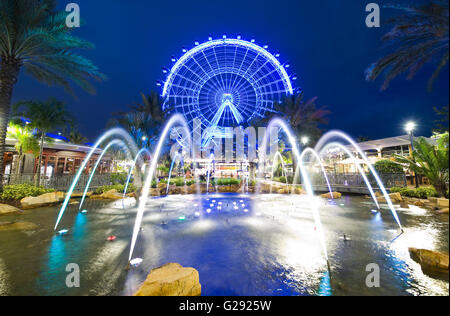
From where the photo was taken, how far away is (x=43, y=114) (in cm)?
1528

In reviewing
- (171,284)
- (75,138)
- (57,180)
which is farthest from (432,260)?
(75,138)

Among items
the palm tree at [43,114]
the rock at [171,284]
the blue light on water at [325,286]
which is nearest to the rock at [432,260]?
the blue light on water at [325,286]

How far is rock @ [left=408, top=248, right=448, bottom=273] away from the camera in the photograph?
11.6 feet

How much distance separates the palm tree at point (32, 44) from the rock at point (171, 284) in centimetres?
1191

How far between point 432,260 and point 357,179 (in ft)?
50.3

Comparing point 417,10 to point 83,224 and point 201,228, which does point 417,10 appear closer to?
point 201,228

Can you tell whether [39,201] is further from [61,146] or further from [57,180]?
[61,146]

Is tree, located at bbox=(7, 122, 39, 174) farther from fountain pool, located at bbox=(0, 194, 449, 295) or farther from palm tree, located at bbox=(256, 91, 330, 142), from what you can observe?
palm tree, located at bbox=(256, 91, 330, 142)

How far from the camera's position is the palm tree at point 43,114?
15.1m

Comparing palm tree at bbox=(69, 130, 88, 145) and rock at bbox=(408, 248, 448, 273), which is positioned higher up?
palm tree at bbox=(69, 130, 88, 145)

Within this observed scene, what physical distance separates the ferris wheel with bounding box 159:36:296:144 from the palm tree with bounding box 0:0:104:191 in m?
13.9

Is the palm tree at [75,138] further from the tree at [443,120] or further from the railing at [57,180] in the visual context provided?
the tree at [443,120]

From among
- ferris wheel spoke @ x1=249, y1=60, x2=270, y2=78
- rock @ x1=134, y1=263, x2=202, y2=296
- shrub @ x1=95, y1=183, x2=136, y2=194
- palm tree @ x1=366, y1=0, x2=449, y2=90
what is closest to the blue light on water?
rock @ x1=134, y1=263, x2=202, y2=296
